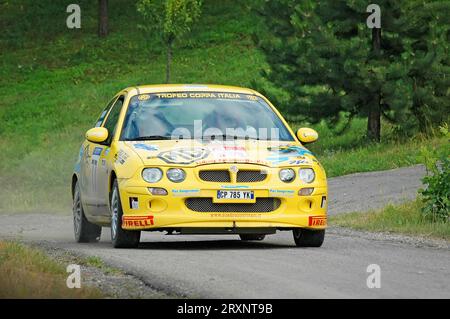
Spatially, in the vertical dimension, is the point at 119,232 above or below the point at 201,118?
below

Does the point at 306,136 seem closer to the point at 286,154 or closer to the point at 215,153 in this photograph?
the point at 286,154

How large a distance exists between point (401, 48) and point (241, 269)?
75.9ft

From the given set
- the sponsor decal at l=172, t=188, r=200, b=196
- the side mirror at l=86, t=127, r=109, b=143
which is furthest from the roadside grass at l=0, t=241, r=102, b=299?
the side mirror at l=86, t=127, r=109, b=143

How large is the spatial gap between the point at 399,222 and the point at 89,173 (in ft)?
14.9

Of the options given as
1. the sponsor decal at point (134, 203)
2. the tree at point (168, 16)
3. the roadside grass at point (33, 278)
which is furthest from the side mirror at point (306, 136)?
the tree at point (168, 16)

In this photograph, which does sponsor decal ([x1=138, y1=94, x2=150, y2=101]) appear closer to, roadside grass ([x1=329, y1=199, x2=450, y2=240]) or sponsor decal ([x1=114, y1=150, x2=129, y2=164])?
sponsor decal ([x1=114, y1=150, x2=129, y2=164])

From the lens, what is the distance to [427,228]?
645 inches

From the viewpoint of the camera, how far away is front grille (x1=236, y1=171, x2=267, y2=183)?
1327cm

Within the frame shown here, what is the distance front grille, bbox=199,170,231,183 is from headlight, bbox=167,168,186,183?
18 centimetres

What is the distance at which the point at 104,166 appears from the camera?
47.0 feet

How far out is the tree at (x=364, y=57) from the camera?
32156 millimetres

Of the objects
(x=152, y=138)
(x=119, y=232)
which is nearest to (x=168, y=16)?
(x=152, y=138)
